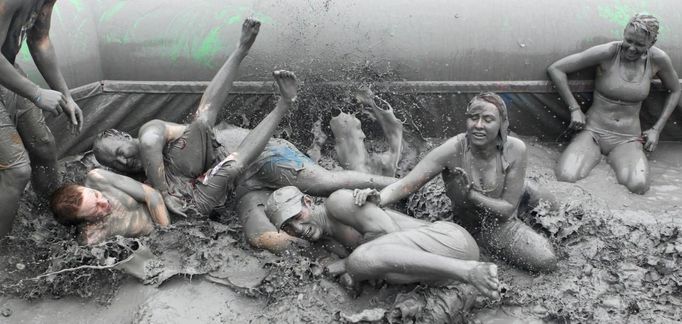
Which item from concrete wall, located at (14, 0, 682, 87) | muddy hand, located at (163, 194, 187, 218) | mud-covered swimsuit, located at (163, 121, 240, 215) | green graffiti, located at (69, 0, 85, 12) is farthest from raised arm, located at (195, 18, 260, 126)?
green graffiti, located at (69, 0, 85, 12)

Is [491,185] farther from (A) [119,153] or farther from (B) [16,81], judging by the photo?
(B) [16,81]

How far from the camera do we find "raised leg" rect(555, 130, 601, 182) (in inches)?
245

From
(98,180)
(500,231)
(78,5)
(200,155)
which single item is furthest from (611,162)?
(78,5)

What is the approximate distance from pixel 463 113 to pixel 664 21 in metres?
1.89

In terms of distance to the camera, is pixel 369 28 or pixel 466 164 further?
pixel 369 28

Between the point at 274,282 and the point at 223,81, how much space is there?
5.52 ft

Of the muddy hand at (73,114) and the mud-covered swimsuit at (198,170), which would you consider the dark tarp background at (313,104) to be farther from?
the muddy hand at (73,114)

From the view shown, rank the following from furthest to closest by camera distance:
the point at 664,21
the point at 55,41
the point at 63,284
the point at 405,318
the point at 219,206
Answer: the point at 664,21
the point at 55,41
the point at 219,206
the point at 63,284
the point at 405,318

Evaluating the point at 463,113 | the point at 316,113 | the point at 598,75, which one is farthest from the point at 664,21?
the point at 316,113

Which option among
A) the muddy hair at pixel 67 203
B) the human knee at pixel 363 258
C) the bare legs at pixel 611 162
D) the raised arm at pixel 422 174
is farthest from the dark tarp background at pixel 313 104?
the human knee at pixel 363 258

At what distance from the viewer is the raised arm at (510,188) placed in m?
4.94

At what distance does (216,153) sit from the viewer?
578 cm

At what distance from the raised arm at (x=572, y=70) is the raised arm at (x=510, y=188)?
1.68m

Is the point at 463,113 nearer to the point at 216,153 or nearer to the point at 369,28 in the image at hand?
the point at 369,28
